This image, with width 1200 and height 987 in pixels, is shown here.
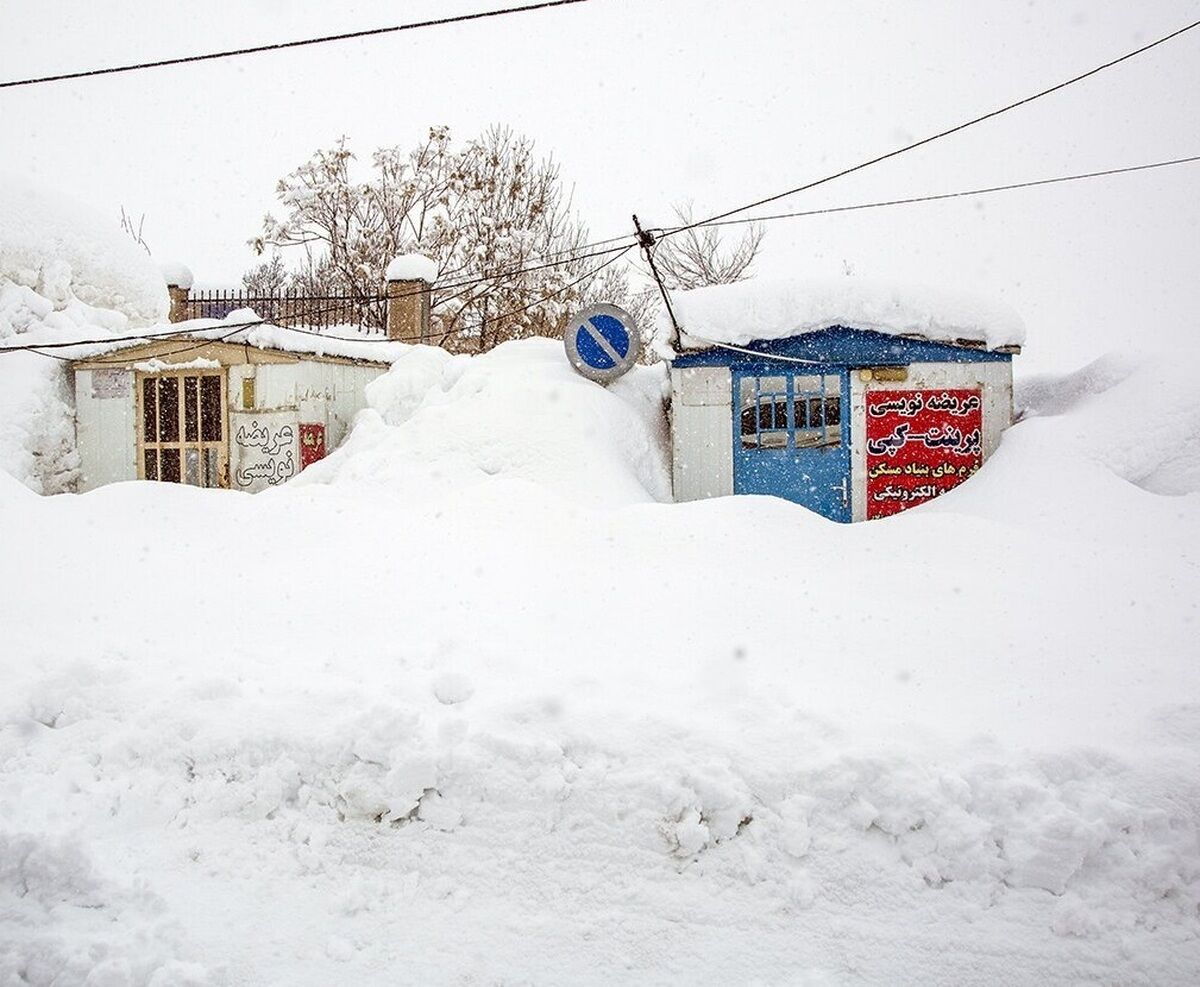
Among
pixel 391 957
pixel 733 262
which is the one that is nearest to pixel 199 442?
pixel 391 957

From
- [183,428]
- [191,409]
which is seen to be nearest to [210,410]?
[191,409]

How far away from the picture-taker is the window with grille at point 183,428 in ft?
45.8

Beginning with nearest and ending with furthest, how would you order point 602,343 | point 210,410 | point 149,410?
point 602,343 < point 210,410 < point 149,410

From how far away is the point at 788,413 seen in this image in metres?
12.1

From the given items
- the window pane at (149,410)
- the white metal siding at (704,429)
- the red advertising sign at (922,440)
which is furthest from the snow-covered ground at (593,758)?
the window pane at (149,410)

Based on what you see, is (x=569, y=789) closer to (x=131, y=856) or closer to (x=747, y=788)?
(x=747, y=788)

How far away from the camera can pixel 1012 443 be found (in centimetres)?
1156

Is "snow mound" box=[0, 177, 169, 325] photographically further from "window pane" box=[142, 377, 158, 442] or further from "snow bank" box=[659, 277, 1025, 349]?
"snow bank" box=[659, 277, 1025, 349]

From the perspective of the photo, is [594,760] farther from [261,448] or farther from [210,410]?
[210,410]

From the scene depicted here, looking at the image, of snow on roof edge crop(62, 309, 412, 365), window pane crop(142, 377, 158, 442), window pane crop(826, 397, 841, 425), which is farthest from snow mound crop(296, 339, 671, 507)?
window pane crop(142, 377, 158, 442)

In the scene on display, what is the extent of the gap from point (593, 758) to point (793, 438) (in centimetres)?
887

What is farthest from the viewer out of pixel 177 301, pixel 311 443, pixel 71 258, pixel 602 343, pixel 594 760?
pixel 177 301

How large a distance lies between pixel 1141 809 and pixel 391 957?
3.42 m

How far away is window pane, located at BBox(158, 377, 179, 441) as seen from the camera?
46.2 ft
